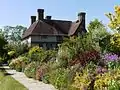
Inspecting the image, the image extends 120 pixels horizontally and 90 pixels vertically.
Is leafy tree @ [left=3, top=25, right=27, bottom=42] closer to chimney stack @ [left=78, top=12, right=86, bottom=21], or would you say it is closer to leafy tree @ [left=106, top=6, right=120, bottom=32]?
chimney stack @ [left=78, top=12, right=86, bottom=21]

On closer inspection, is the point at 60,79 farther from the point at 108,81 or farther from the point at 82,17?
the point at 82,17

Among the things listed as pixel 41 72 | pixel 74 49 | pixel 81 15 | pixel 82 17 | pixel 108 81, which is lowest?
pixel 41 72

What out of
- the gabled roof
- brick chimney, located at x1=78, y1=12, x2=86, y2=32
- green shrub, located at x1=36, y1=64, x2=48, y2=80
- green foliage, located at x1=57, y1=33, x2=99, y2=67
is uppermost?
brick chimney, located at x1=78, y1=12, x2=86, y2=32

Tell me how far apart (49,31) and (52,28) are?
1217mm

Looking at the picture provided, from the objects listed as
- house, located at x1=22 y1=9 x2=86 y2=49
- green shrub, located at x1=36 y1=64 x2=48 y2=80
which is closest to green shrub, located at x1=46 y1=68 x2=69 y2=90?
green shrub, located at x1=36 y1=64 x2=48 y2=80

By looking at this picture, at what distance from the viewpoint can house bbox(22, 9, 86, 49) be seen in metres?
65.7

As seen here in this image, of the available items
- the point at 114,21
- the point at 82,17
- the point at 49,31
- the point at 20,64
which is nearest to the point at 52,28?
the point at 49,31

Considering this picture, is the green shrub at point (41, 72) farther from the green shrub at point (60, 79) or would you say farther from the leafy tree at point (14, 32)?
the leafy tree at point (14, 32)

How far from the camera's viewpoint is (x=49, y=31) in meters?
66.7

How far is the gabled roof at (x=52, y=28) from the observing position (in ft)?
216

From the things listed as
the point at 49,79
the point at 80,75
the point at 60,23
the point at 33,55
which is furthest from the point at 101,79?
the point at 60,23

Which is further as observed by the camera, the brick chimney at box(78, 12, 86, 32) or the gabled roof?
the brick chimney at box(78, 12, 86, 32)

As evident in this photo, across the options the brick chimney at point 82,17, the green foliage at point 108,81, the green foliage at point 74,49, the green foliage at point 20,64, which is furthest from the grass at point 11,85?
the brick chimney at point 82,17

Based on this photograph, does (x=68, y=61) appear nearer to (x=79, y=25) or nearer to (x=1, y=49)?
(x=1, y=49)
